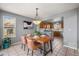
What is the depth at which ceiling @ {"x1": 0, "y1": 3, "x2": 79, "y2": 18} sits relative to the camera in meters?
1.86

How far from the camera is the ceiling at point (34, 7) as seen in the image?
1.86 meters

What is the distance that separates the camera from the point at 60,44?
6.43 ft

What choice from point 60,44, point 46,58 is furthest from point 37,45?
point 60,44

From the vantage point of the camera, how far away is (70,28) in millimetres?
1937

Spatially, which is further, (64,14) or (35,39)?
(35,39)

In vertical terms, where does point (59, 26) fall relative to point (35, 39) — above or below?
above

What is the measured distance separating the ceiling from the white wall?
12cm

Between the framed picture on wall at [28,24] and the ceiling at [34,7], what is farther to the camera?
the framed picture on wall at [28,24]

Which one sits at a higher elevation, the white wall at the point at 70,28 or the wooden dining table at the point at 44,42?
the white wall at the point at 70,28

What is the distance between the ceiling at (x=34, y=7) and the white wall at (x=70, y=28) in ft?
0.40

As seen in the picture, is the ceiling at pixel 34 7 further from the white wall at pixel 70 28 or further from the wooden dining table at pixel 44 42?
the wooden dining table at pixel 44 42

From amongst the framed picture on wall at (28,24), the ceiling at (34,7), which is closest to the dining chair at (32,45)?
the framed picture on wall at (28,24)

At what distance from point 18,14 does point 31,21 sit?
1.00 ft

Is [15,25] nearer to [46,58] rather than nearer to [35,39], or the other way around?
[35,39]
